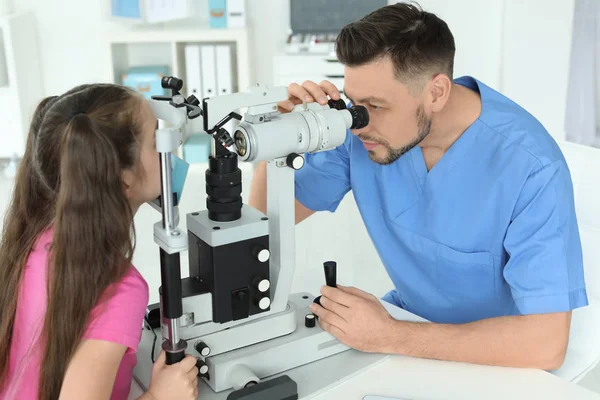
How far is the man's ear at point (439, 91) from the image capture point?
150 centimetres

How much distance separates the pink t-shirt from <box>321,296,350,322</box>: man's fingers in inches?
13.1

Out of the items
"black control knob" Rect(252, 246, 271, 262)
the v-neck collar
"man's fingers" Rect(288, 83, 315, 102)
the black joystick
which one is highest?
"man's fingers" Rect(288, 83, 315, 102)

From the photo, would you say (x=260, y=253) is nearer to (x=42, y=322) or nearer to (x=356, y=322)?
(x=356, y=322)

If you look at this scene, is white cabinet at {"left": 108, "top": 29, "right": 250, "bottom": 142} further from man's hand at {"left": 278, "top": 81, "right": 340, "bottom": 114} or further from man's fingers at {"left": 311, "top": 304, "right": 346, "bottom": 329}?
man's fingers at {"left": 311, "top": 304, "right": 346, "bottom": 329}

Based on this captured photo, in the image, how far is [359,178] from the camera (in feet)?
5.32

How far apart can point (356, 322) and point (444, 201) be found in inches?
14.3

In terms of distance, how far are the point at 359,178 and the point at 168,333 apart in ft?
2.13

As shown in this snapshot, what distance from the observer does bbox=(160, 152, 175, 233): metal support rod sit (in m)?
1.05

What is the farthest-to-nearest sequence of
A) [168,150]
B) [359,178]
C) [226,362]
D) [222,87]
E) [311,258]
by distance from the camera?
[222,87]
[311,258]
[359,178]
[226,362]
[168,150]

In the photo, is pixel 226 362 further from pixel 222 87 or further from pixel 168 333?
pixel 222 87

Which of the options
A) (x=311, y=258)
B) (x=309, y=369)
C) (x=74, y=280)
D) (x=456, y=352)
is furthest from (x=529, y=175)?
(x=311, y=258)

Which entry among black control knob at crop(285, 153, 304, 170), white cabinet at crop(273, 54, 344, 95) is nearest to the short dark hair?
black control knob at crop(285, 153, 304, 170)

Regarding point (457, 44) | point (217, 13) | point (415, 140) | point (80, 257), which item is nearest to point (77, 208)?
point (80, 257)

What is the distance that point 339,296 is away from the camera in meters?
1.29
